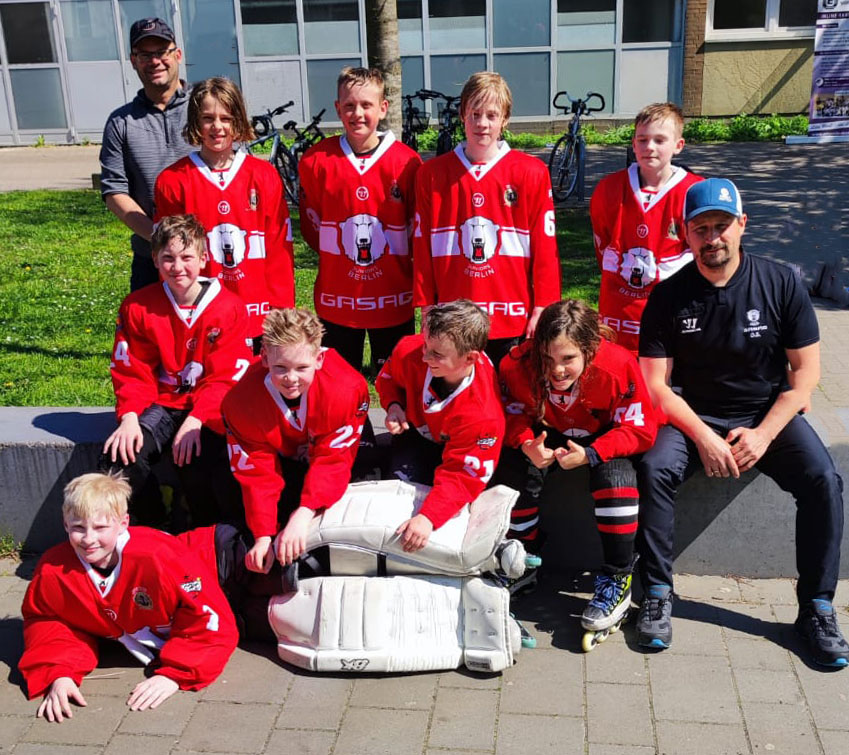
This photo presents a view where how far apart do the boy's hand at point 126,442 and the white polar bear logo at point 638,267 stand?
2215 mm

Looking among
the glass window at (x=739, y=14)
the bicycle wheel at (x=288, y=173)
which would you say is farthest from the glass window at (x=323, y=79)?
the glass window at (x=739, y=14)

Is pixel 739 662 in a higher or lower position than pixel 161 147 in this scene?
lower

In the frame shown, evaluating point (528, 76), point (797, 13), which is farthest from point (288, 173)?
point (797, 13)

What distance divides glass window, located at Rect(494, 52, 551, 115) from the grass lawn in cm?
770

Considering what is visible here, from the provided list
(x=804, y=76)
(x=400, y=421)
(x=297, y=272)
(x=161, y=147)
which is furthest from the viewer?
(x=804, y=76)

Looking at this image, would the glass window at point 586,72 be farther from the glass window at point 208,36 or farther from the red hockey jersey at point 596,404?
the red hockey jersey at point 596,404

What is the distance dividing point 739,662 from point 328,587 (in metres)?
Result: 1.55

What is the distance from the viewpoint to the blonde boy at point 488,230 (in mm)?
4461

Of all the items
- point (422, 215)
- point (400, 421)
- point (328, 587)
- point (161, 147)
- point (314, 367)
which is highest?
point (161, 147)

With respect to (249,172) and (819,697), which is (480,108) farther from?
(819,697)

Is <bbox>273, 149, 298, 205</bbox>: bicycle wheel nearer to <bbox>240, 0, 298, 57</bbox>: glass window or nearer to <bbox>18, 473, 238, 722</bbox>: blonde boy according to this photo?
<bbox>240, 0, 298, 57</bbox>: glass window

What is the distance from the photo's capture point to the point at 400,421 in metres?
4.11

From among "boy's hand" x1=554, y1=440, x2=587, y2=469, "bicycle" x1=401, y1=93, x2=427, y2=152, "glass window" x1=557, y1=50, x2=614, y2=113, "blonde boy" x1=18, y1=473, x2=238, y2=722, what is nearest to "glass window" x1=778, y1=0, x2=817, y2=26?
"glass window" x1=557, y1=50, x2=614, y2=113

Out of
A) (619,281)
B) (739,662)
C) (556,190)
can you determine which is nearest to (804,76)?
(556,190)
